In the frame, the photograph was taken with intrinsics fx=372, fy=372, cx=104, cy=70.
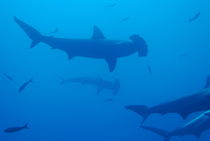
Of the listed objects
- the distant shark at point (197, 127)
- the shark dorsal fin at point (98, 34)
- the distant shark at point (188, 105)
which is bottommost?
the distant shark at point (188, 105)

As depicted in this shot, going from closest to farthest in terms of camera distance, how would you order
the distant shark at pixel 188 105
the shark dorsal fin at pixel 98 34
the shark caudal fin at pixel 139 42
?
1. the distant shark at pixel 188 105
2. the shark caudal fin at pixel 139 42
3. the shark dorsal fin at pixel 98 34

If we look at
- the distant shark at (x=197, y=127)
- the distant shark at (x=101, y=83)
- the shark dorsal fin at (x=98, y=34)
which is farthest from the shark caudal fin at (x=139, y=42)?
the distant shark at (x=101, y=83)

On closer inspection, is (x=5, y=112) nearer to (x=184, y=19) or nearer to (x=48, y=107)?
(x=48, y=107)

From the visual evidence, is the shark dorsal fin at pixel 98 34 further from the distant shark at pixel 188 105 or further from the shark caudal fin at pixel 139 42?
the distant shark at pixel 188 105

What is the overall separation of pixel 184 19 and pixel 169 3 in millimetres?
3901

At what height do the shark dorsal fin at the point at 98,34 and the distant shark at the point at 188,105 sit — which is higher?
the shark dorsal fin at the point at 98,34

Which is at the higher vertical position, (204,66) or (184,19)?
(184,19)

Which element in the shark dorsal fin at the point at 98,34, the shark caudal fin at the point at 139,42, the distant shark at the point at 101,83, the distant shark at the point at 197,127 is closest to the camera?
the shark caudal fin at the point at 139,42

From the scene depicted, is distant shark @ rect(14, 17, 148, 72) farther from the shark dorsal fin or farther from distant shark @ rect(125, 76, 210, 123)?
distant shark @ rect(125, 76, 210, 123)

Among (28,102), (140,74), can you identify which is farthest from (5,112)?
(140,74)

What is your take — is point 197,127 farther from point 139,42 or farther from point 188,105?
point 188,105

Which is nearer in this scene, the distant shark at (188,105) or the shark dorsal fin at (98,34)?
the distant shark at (188,105)

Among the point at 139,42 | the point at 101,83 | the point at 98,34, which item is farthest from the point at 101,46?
the point at 101,83

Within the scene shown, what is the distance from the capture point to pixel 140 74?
155 ft
